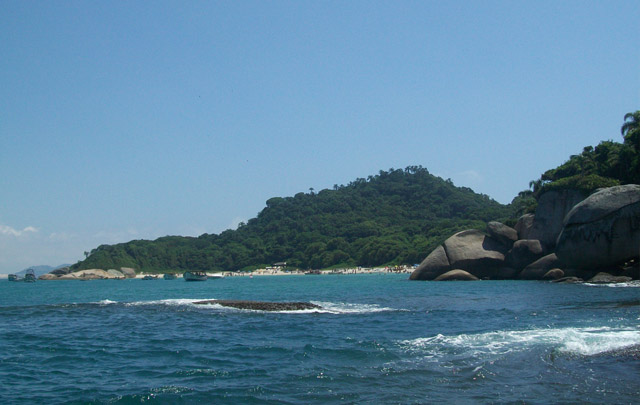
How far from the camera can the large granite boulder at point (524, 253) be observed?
5656cm

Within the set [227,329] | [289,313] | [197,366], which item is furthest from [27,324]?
[197,366]

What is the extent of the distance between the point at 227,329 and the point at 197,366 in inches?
291

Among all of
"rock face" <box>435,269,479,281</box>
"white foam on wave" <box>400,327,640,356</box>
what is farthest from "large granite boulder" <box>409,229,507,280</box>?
"white foam on wave" <box>400,327,640,356</box>

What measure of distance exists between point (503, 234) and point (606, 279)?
49.4ft

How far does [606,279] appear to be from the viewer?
45.0 metres

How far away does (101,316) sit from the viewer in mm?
30000

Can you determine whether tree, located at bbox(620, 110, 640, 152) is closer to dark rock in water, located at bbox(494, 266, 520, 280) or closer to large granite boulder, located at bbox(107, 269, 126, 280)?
dark rock in water, located at bbox(494, 266, 520, 280)

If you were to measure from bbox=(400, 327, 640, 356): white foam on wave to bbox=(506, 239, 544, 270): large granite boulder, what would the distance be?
3765 centimetres

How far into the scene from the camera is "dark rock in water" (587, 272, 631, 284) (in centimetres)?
4412

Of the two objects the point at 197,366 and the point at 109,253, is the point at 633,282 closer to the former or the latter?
the point at 197,366

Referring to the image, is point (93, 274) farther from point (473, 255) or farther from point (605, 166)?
point (605, 166)

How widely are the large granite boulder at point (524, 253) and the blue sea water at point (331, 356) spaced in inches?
1063

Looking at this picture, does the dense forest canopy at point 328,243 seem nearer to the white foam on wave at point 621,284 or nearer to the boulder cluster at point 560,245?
the boulder cluster at point 560,245

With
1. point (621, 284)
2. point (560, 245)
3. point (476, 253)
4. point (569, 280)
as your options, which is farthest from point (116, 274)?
point (621, 284)
